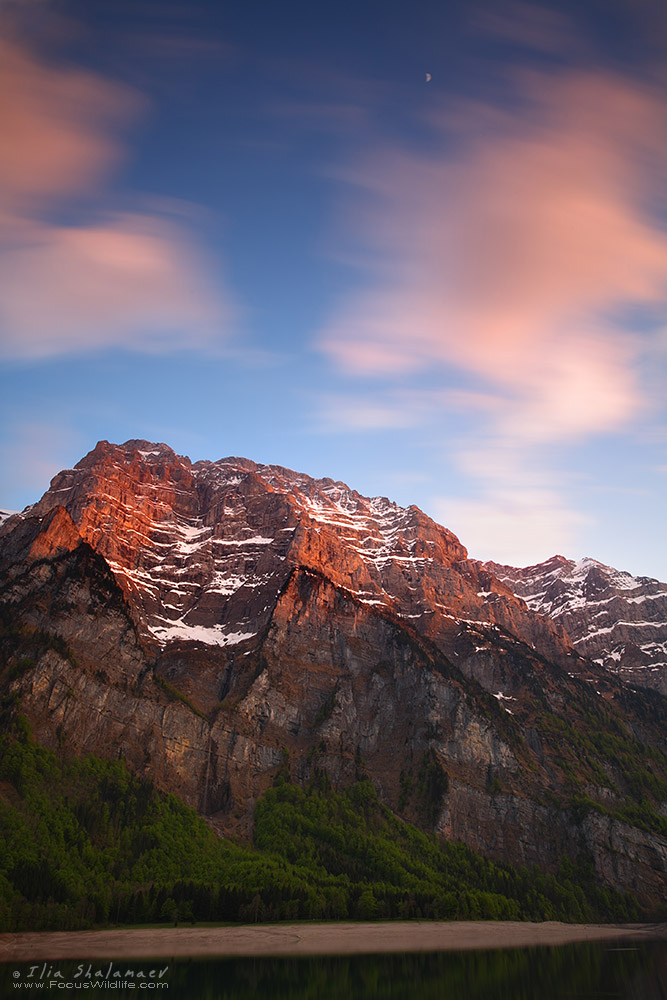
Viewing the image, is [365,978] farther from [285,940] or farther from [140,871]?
[140,871]

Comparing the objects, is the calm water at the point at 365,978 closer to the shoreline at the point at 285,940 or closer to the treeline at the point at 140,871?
the shoreline at the point at 285,940

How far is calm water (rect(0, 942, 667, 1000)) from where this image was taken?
83.1 meters

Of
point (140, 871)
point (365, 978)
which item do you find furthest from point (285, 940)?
point (140, 871)

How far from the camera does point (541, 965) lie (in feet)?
367

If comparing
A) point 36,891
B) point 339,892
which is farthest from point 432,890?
point 36,891

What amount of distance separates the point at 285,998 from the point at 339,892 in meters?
98.7

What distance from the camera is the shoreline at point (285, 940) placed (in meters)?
113

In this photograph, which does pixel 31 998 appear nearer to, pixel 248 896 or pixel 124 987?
pixel 124 987

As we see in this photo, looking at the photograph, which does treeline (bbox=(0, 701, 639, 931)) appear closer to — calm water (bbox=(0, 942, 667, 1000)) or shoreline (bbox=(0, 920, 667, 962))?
shoreline (bbox=(0, 920, 667, 962))

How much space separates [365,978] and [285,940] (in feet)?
144

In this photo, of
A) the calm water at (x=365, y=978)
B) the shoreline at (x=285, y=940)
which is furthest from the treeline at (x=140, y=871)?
the calm water at (x=365, y=978)

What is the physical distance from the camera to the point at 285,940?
135 meters

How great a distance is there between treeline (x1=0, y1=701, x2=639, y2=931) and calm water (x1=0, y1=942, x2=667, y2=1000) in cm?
3890

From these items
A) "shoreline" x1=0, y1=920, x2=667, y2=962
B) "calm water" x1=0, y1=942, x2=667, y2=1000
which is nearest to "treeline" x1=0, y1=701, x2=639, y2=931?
"shoreline" x1=0, y1=920, x2=667, y2=962
